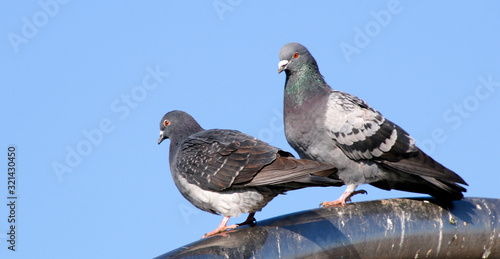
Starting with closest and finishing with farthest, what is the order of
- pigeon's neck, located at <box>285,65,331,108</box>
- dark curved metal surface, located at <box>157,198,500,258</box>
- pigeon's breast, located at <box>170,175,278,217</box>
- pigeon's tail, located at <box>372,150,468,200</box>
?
dark curved metal surface, located at <box>157,198,500,258</box> < pigeon's breast, located at <box>170,175,278,217</box> < pigeon's tail, located at <box>372,150,468,200</box> < pigeon's neck, located at <box>285,65,331,108</box>

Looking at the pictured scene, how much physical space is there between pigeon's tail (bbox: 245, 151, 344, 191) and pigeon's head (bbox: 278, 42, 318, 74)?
203 cm

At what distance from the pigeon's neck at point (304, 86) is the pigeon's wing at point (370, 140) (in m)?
0.34

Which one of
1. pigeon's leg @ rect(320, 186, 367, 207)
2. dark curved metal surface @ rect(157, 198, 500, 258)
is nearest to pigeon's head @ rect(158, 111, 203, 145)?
pigeon's leg @ rect(320, 186, 367, 207)

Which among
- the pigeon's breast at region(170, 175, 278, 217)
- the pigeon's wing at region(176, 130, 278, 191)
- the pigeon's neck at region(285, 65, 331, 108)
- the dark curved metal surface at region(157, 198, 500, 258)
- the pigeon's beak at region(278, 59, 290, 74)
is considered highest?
the pigeon's beak at region(278, 59, 290, 74)

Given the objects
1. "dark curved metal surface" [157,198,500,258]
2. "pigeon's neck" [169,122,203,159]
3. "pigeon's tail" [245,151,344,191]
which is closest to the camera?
"dark curved metal surface" [157,198,500,258]

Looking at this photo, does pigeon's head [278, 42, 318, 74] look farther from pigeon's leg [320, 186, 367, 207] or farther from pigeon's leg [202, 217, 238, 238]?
pigeon's leg [202, 217, 238, 238]

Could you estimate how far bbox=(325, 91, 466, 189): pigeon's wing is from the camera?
8.25 m

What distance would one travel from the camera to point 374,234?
6410mm

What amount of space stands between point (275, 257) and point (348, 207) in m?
1.26

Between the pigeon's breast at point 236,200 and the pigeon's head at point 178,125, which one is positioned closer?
the pigeon's breast at point 236,200

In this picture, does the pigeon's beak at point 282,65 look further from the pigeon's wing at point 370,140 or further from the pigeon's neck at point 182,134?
the pigeon's neck at point 182,134

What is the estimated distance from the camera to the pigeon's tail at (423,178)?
754 cm

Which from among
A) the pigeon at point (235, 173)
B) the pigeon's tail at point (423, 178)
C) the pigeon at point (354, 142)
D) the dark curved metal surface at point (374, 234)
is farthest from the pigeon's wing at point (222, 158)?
the pigeon's tail at point (423, 178)

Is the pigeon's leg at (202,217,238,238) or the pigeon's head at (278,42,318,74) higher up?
the pigeon's head at (278,42,318,74)
